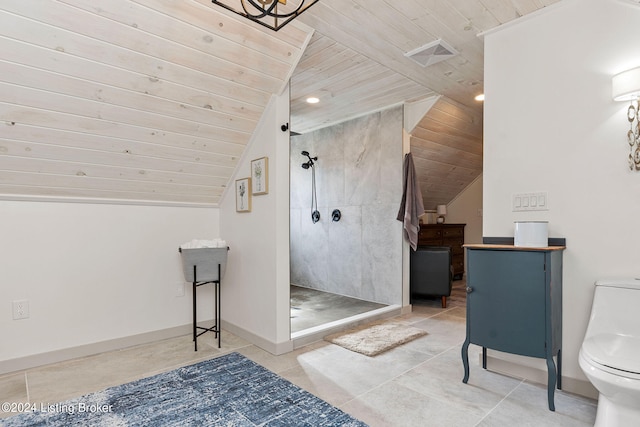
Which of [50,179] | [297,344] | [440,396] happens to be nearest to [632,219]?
[440,396]

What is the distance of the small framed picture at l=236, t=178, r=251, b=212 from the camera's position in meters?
2.96

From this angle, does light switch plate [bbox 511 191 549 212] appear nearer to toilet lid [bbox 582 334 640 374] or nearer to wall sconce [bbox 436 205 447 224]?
toilet lid [bbox 582 334 640 374]

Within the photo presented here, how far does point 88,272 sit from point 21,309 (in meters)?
0.44

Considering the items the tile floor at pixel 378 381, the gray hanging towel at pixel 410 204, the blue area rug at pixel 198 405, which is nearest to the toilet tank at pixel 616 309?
the tile floor at pixel 378 381

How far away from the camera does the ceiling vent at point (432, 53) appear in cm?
259

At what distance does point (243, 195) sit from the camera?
3023 millimetres

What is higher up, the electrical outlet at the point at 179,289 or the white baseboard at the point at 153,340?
the electrical outlet at the point at 179,289

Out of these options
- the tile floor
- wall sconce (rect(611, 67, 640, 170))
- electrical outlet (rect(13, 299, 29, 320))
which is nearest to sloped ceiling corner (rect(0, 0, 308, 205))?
electrical outlet (rect(13, 299, 29, 320))

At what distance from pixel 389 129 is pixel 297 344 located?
99.3 inches

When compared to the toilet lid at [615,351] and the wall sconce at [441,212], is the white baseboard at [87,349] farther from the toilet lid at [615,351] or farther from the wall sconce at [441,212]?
the wall sconce at [441,212]

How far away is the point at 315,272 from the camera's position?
16.3 feet

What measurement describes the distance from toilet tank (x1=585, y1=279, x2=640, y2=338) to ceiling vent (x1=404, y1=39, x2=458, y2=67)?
1.89 metres

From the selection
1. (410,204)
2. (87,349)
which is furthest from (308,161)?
(87,349)

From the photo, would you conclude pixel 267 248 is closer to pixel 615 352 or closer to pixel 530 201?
pixel 530 201
